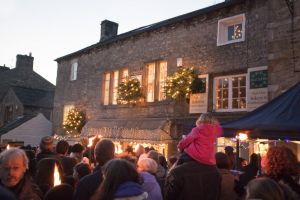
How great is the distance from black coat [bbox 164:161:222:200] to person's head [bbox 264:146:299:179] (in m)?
0.74

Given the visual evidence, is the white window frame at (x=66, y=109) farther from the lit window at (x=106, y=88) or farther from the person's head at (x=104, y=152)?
the person's head at (x=104, y=152)

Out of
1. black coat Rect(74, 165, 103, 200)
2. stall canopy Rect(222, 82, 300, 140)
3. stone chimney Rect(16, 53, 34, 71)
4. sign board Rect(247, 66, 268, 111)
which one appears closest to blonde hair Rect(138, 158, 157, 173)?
black coat Rect(74, 165, 103, 200)

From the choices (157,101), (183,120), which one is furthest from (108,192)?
(157,101)

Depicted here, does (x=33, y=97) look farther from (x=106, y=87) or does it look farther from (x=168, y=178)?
Answer: (x=168, y=178)

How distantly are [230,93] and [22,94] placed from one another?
72.0 feet

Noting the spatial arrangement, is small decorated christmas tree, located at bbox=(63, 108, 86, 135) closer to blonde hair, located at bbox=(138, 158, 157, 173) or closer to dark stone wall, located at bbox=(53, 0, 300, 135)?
dark stone wall, located at bbox=(53, 0, 300, 135)

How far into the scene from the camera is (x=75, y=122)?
19.4m

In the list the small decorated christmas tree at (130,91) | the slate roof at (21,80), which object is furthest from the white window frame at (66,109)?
the slate roof at (21,80)

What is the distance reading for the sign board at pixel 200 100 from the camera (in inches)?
517

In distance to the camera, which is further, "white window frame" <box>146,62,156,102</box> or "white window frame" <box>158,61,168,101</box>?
"white window frame" <box>146,62,156,102</box>

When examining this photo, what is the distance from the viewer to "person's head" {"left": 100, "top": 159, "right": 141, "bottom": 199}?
2900mm

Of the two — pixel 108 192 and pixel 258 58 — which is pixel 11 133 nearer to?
pixel 258 58

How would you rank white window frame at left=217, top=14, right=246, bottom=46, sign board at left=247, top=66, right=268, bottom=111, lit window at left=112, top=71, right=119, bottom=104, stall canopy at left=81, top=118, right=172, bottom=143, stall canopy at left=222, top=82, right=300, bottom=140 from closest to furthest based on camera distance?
stall canopy at left=222, top=82, right=300, bottom=140 < sign board at left=247, top=66, right=268, bottom=111 < white window frame at left=217, top=14, right=246, bottom=46 < stall canopy at left=81, top=118, right=172, bottom=143 < lit window at left=112, top=71, right=119, bottom=104

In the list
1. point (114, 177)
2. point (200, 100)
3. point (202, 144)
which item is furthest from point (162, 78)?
point (114, 177)
